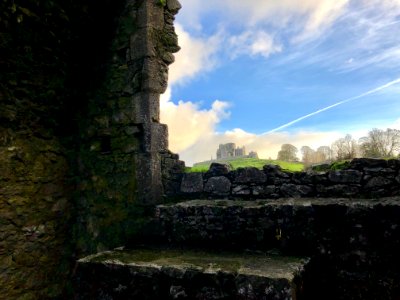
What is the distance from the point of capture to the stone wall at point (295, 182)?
3568 mm

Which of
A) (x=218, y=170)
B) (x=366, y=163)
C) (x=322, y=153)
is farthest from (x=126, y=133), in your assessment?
(x=322, y=153)

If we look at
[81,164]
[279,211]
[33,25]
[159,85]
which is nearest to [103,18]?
[33,25]

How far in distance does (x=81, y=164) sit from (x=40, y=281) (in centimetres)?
176

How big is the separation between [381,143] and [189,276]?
4.00 meters

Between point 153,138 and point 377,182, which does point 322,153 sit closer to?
point 377,182

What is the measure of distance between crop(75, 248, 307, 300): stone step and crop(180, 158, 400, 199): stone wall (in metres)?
1.00

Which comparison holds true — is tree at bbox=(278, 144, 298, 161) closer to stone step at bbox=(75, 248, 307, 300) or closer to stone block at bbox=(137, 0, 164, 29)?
stone block at bbox=(137, 0, 164, 29)

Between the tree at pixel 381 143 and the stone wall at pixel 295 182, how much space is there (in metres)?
1.60

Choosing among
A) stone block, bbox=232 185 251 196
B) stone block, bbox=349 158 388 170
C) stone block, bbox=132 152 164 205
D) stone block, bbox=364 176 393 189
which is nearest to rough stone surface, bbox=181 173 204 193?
stone block, bbox=132 152 164 205

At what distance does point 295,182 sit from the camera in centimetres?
398

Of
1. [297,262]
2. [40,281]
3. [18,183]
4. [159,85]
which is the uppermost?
[159,85]

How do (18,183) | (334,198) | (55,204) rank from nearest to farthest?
(334,198) → (18,183) → (55,204)

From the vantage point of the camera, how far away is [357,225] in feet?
9.97

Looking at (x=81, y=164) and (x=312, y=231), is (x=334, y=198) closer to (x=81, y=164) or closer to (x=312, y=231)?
(x=312, y=231)
